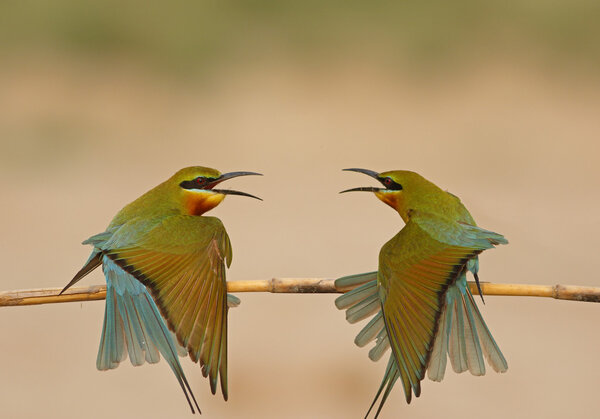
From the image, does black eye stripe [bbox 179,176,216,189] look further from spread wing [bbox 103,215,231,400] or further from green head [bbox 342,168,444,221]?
green head [bbox 342,168,444,221]

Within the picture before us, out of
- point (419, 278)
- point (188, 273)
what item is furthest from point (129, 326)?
point (419, 278)

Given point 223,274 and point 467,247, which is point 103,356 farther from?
point 467,247

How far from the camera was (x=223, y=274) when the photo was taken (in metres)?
0.87

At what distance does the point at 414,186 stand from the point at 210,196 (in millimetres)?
265

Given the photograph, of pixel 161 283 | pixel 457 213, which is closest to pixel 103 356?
pixel 161 283

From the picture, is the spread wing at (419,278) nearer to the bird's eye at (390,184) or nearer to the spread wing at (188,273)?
the bird's eye at (390,184)

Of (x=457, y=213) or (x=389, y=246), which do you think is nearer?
(x=389, y=246)

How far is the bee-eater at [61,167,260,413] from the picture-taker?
2.47 feet

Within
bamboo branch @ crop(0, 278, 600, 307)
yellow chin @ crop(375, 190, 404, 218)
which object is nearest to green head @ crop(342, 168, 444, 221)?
yellow chin @ crop(375, 190, 404, 218)

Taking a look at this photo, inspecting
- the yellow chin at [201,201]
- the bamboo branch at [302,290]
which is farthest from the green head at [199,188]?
the bamboo branch at [302,290]

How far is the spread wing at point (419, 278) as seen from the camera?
73 centimetres

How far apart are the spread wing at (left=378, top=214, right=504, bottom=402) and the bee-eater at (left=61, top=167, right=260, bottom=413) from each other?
18 cm

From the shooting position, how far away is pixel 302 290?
87 centimetres

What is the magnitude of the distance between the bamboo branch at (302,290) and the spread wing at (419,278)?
0.07m
